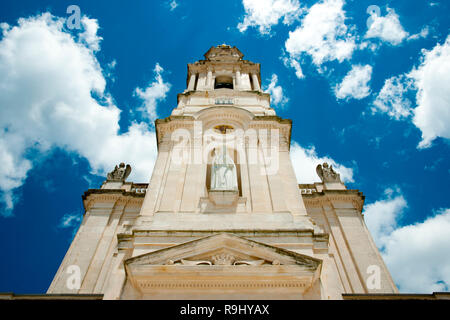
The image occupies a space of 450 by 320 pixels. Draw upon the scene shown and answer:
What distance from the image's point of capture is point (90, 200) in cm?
1823

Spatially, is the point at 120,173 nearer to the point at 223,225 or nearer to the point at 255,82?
the point at 223,225

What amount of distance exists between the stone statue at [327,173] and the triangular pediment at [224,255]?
1010 cm

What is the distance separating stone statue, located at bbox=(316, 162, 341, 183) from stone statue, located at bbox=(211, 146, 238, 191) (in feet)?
22.6

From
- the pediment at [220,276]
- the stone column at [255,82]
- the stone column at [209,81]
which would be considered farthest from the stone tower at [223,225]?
the stone column at [255,82]

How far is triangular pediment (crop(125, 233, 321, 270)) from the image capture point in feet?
34.7

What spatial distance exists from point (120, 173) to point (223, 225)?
33.8 feet

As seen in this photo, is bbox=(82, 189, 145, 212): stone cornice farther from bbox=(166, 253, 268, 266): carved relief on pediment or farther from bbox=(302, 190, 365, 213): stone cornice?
bbox=(302, 190, 365, 213): stone cornice

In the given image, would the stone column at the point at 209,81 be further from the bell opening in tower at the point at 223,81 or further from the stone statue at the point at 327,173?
the stone statue at the point at 327,173

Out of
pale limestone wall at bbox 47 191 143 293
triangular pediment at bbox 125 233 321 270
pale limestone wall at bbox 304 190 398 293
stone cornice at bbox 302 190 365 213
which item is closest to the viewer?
triangular pediment at bbox 125 233 321 270

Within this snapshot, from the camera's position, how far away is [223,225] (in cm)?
1241

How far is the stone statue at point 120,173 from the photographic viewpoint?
20.1m

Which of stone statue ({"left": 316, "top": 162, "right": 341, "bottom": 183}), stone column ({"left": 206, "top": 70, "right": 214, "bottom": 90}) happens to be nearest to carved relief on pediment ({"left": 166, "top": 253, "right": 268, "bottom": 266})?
stone statue ({"left": 316, "top": 162, "right": 341, "bottom": 183})

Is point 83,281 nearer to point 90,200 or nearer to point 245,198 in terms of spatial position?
point 90,200

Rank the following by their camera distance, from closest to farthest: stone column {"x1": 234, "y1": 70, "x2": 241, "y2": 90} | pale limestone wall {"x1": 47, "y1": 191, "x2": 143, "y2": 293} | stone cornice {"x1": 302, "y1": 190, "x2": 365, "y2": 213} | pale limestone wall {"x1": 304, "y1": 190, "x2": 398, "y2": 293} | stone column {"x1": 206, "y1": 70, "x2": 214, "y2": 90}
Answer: pale limestone wall {"x1": 47, "y1": 191, "x2": 143, "y2": 293} < pale limestone wall {"x1": 304, "y1": 190, "x2": 398, "y2": 293} < stone cornice {"x1": 302, "y1": 190, "x2": 365, "y2": 213} < stone column {"x1": 234, "y1": 70, "x2": 241, "y2": 90} < stone column {"x1": 206, "y1": 70, "x2": 214, "y2": 90}
